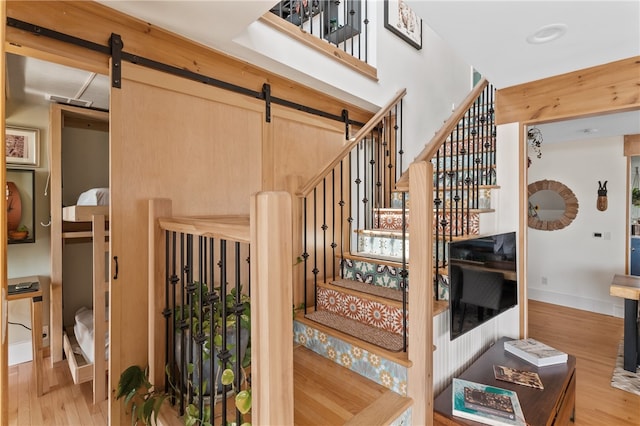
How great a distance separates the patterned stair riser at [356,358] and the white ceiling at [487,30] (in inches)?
70.1

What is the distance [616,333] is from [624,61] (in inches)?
126

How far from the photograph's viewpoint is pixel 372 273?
95.3 inches

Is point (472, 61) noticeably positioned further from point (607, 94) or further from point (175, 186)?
point (175, 186)

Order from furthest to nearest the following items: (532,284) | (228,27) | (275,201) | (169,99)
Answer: (532,284), (169,99), (228,27), (275,201)

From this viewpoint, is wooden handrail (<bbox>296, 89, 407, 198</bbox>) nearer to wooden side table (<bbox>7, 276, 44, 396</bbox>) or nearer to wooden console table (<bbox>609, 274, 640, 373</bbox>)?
wooden side table (<bbox>7, 276, 44, 396</bbox>)

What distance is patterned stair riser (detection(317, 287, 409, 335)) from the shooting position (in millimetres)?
1963

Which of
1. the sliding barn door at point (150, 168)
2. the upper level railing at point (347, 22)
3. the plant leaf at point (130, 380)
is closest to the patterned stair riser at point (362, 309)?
the sliding barn door at point (150, 168)

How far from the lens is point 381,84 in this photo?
3.19 meters

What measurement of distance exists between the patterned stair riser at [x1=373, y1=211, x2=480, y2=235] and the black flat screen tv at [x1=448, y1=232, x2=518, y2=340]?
0.26 meters

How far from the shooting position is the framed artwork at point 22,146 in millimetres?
2746

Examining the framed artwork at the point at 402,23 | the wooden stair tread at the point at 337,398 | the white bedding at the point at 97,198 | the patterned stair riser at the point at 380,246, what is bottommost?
the wooden stair tread at the point at 337,398

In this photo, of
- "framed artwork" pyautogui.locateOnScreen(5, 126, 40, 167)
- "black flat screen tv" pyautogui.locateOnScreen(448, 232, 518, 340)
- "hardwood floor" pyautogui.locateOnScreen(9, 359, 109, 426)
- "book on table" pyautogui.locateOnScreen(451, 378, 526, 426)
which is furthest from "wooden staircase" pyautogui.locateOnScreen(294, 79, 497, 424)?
"framed artwork" pyautogui.locateOnScreen(5, 126, 40, 167)

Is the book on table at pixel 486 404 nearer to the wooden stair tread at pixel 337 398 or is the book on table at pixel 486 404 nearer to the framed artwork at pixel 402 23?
the wooden stair tread at pixel 337 398

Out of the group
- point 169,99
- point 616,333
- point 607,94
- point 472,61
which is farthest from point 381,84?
point 616,333
